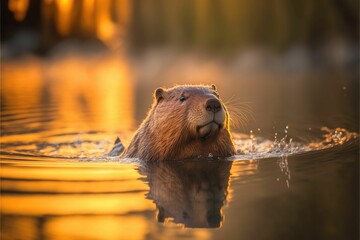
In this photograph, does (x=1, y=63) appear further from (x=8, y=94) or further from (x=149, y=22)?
(x=8, y=94)

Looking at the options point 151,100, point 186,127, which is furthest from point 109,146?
point 151,100

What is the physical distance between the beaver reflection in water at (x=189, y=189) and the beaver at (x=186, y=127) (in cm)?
16

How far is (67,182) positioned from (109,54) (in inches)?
1211

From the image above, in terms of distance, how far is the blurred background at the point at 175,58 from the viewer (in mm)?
14414

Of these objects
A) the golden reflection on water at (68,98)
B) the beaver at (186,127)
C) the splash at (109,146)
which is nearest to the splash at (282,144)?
the splash at (109,146)

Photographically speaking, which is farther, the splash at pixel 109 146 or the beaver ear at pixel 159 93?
the splash at pixel 109 146

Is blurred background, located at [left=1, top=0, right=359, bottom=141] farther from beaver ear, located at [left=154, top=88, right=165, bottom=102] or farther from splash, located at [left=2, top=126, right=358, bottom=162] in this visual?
beaver ear, located at [left=154, top=88, right=165, bottom=102]

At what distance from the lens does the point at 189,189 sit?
21.8 ft

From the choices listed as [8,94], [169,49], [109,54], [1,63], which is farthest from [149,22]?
[8,94]

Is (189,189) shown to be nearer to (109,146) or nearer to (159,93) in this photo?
(159,93)

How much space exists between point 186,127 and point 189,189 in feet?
4.89

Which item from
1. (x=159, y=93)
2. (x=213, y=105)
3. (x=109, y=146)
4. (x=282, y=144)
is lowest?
(x=109, y=146)

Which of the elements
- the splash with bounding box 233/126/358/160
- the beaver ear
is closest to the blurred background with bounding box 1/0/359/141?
the splash with bounding box 233/126/358/160

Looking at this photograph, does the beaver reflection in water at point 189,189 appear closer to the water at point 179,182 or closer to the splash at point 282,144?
the water at point 179,182
